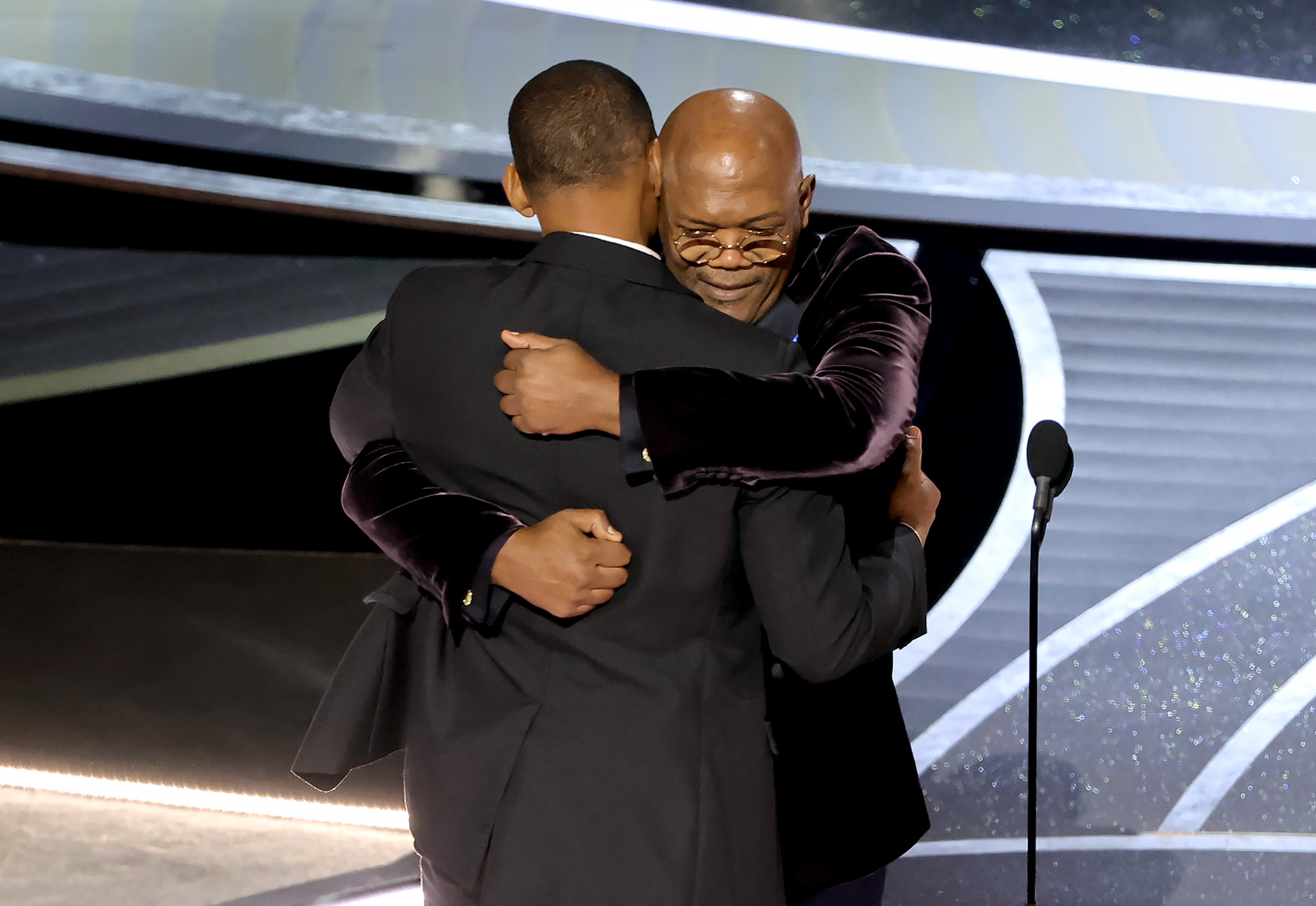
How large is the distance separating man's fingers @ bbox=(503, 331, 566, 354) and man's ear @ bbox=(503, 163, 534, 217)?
0.16 metres

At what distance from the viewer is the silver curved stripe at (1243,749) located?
109 inches

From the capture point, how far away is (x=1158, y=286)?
3025mm

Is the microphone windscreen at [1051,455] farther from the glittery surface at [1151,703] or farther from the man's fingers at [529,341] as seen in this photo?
the glittery surface at [1151,703]

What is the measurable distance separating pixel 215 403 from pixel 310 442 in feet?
0.94

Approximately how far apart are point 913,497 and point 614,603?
1.37ft

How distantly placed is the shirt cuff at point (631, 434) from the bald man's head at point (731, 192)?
38 centimetres

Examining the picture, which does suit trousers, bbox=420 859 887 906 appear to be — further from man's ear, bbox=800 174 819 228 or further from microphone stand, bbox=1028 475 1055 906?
man's ear, bbox=800 174 819 228

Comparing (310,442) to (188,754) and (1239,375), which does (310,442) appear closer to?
(188,754)

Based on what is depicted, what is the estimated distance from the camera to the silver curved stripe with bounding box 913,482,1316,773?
2.98 meters

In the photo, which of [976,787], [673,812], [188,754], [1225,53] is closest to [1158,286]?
[1225,53]

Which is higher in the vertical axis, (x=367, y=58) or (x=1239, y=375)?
(x=367, y=58)

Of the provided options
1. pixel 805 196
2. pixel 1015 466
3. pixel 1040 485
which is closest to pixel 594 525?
pixel 805 196

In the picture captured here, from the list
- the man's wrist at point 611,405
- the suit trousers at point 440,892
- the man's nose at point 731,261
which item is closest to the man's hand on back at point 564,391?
the man's wrist at point 611,405

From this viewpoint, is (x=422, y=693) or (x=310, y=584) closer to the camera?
(x=422, y=693)
